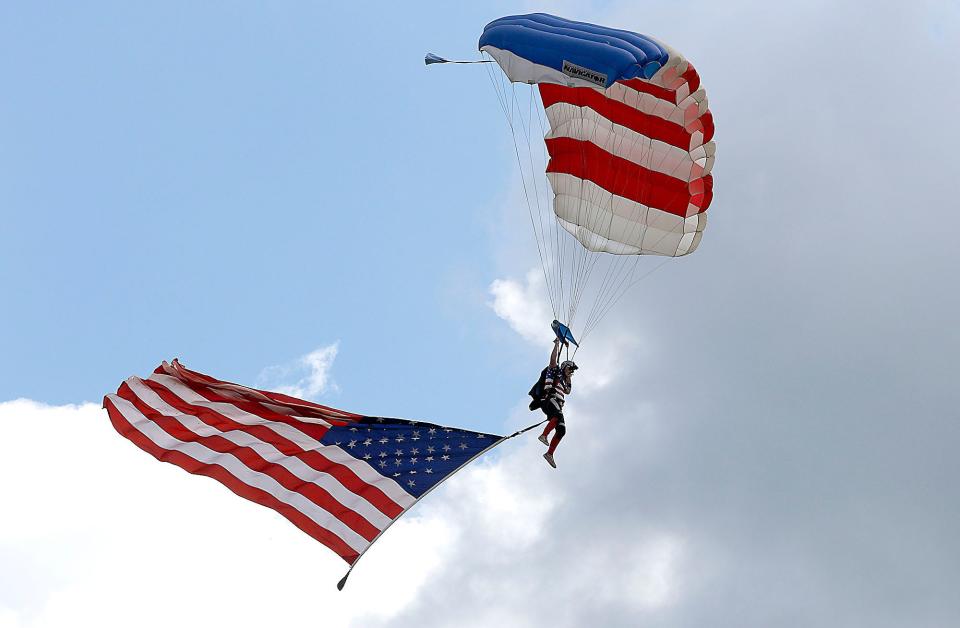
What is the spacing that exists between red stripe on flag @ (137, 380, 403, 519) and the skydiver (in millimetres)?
2552

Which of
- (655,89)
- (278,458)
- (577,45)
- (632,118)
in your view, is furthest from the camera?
(632,118)

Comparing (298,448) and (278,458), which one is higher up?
(298,448)

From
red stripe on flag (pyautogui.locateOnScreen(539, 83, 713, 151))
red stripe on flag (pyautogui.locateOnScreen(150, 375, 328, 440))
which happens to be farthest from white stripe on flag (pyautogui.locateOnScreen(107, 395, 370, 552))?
red stripe on flag (pyautogui.locateOnScreen(539, 83, 713, 151))

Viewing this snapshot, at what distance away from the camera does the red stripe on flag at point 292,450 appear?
21.8 m

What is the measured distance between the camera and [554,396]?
890 inches

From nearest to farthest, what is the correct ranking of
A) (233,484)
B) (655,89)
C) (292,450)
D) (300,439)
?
(233,484) → (292,450) → (300,439) → (655,89)

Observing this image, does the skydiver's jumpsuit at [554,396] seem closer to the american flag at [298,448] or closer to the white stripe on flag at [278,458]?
the american flag at [298,448]

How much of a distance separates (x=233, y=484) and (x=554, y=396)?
477cm

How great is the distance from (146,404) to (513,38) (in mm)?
7644

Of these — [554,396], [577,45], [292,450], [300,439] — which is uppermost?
[577,45]

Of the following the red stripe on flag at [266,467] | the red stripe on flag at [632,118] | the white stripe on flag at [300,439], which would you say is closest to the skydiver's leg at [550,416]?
the white stripe on flag at [300,439]

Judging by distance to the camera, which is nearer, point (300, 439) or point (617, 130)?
point (300, 439)

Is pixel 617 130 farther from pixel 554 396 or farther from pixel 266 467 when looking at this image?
pixel 266 467

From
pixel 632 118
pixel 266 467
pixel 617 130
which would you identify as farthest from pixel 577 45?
pixel 266 467
